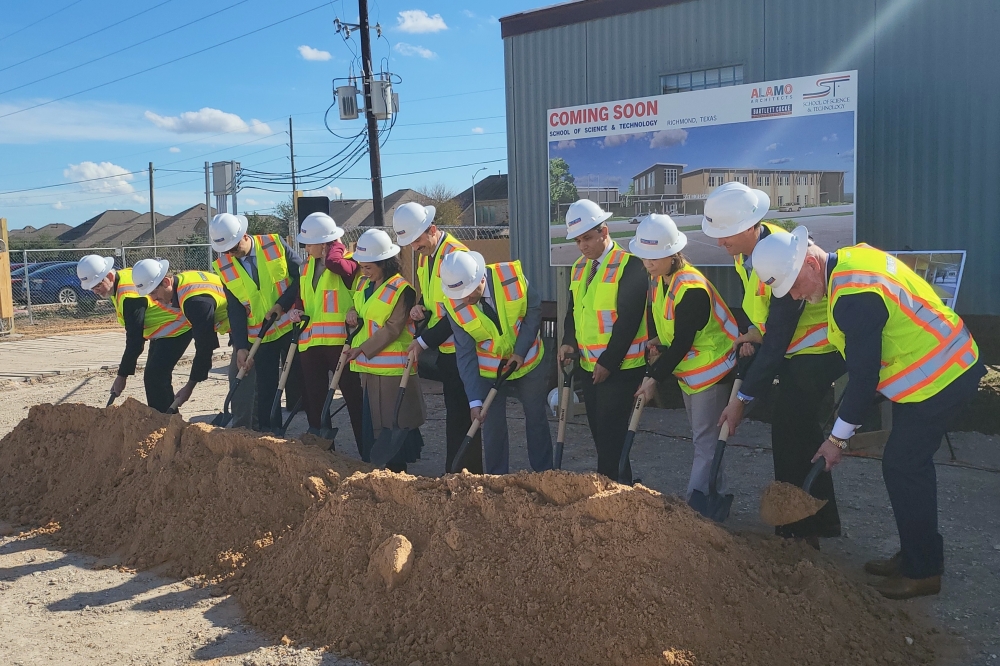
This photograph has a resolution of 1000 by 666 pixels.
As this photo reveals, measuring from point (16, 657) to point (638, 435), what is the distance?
16.3 feet

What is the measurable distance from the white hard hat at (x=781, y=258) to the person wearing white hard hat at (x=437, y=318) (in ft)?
7.44

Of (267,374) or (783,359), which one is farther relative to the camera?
(267,374)

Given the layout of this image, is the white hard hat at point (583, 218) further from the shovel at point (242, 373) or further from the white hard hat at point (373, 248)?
the shovel at point (242, 373)

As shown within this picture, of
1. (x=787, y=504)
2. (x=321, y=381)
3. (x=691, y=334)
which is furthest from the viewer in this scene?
(x=321, y=381)

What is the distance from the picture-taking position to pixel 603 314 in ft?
16.2

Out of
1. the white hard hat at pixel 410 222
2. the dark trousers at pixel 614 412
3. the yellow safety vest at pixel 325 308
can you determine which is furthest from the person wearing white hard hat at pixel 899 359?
the yellow safety vest at pixel 325 308

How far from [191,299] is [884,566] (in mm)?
5184

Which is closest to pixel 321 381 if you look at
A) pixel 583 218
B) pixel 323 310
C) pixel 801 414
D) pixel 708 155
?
pixel 323 310

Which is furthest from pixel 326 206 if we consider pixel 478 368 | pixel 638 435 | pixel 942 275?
pixel 942 275

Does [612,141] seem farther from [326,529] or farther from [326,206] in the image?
[326,529]

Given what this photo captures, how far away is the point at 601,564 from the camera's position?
3.55 meters

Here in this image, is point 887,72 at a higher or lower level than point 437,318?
higher

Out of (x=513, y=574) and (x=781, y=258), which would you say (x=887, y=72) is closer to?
(x=781, y=258)

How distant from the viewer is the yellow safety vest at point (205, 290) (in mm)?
6891
